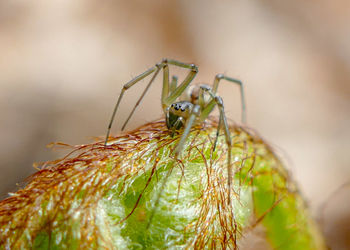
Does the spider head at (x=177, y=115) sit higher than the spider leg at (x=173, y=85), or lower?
lower

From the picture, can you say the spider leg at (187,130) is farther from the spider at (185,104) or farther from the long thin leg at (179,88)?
the long thin leg at (179,88)

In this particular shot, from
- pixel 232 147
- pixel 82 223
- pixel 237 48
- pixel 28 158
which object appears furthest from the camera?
pixel 237 48

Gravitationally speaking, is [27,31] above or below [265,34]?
below

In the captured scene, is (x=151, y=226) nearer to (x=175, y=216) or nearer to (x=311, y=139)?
(x=175, y=216)

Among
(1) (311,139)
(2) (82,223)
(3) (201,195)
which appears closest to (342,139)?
(1) (311,139)

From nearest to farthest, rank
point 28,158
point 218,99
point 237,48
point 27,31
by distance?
point 218,99
point 28,158
point 27,31
point 237,48

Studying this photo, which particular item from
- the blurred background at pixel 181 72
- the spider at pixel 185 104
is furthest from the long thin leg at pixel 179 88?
the blurred background at pixel 181 72
